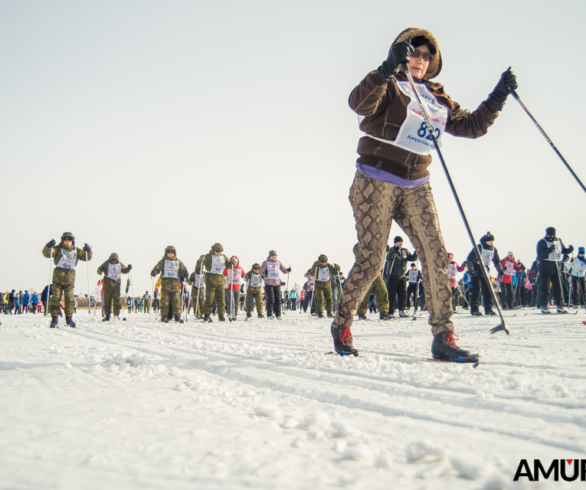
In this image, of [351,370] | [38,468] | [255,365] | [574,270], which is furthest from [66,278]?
[574,270]

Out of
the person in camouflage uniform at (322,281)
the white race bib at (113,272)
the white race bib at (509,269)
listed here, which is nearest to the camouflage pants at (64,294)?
the white race bib at (113,272)

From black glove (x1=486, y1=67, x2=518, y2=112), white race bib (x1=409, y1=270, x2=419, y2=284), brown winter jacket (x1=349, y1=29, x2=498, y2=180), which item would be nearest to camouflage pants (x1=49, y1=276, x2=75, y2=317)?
brown winter jacket (x1=349, y1=29, x2=498, y2=180)

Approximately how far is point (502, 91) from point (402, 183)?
3.07 feet

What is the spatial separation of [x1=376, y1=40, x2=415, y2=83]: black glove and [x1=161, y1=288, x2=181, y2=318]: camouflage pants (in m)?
10.4

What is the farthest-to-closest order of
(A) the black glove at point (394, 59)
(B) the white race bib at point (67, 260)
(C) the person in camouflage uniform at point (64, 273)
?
(B) the white race bib at point (67, 260), (C) the person in camouflage uniform at point (64, 273), (A) the black glove at point (394, 59)

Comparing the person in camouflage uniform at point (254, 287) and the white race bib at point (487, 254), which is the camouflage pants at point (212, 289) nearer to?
the person in camouflage uniform at point (254, 287)

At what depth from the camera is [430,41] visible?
113 inches

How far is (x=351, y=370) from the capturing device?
224 centimetres

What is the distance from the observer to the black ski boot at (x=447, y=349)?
244cm

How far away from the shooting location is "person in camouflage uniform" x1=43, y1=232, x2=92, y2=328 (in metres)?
8.30

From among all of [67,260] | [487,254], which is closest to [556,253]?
[487,254]

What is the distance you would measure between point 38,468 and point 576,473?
1199 mm

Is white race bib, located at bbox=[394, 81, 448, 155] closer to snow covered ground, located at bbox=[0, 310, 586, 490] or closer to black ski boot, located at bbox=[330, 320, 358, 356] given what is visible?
black ski boot, located at bbox=[330, 320, 358, 356]

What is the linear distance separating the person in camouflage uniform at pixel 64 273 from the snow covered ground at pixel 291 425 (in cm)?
665
